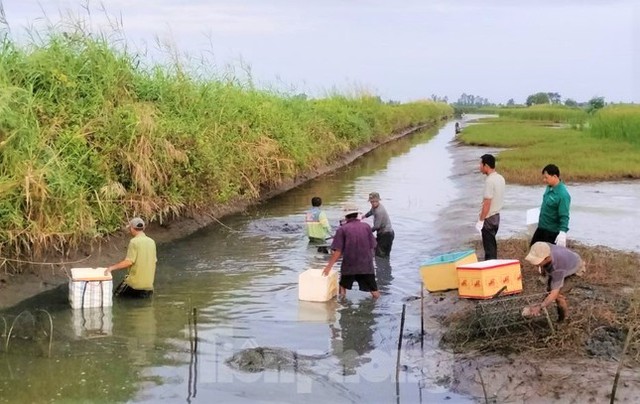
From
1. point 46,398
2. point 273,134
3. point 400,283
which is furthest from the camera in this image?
point 273,134

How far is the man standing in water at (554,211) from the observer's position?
9.00 metres

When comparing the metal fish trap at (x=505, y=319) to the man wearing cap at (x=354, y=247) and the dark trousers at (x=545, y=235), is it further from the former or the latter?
the man wearing cap at (x=354, y=247)

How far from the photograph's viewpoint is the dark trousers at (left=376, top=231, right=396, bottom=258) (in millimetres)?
12258

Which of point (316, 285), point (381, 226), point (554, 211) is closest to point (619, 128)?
point (381, 226)

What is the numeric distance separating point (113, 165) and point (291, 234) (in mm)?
4320

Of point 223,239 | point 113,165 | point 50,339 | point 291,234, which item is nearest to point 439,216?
point 291,234

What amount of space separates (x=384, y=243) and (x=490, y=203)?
262 centimetres

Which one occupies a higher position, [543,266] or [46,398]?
[543,266]

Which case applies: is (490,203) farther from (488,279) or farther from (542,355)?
(542,355)

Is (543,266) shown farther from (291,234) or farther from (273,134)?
(273,134)

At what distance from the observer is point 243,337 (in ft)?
26.8

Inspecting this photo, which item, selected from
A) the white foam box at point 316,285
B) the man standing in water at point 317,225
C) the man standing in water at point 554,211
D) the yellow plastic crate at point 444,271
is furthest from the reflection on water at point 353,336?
the man standing in water at point 317,225

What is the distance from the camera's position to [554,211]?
9.17 m

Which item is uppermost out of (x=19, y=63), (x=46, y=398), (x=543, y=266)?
(x=19, y=63)
